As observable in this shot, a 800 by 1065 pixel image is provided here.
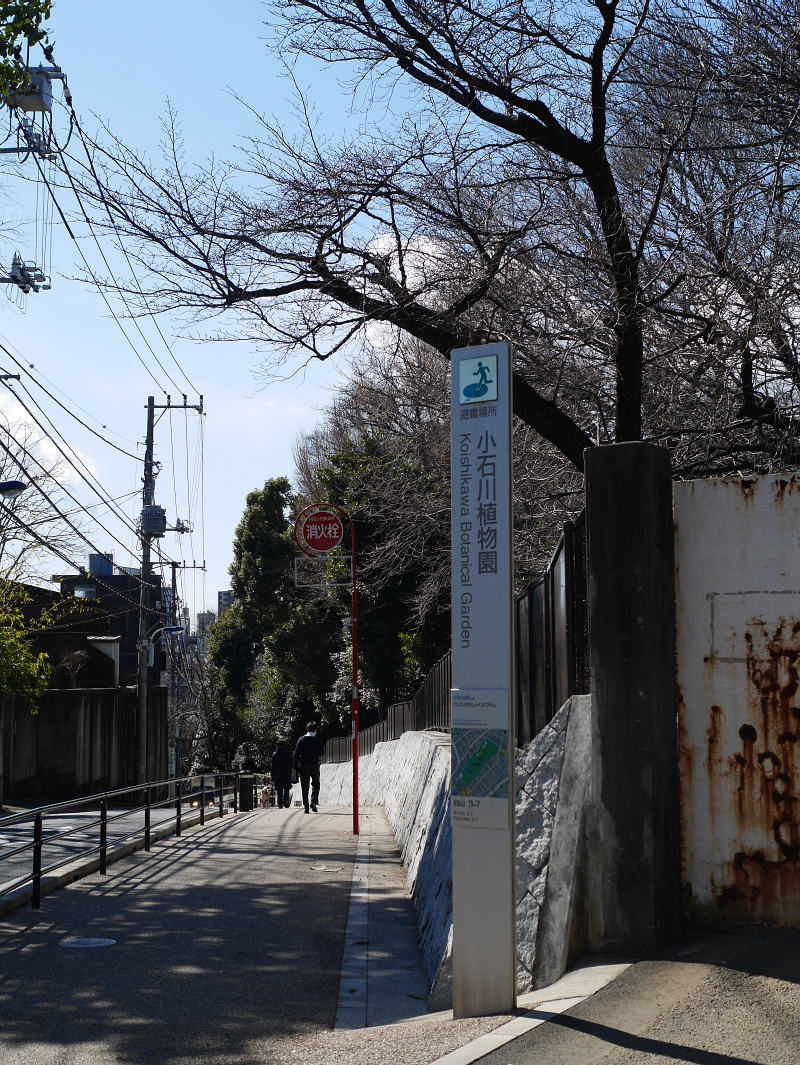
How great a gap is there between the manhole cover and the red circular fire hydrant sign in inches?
372

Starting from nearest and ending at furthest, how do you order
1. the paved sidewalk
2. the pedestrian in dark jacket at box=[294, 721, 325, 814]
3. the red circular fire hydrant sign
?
the paved sidewalk < the red circular fire hydrant sign < the pedestrian in dark jacket at box=[294, 721, 325, 814]

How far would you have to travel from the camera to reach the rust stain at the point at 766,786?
5.15 m

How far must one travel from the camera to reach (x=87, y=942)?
7844mm

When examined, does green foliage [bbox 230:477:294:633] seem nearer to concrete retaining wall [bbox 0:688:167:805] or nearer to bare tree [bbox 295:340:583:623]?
concrete retaining wall [bbox 0:688:167:805]

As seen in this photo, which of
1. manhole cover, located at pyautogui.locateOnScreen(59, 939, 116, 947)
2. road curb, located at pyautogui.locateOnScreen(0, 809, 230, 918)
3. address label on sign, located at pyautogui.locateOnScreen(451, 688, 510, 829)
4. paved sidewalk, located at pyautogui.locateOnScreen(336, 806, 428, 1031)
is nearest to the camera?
address label on sign, located at pyautogui.locateOnScreen(451, 688, 510, 829)

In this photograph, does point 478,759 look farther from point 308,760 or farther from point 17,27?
point 308,760

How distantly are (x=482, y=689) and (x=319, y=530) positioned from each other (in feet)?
39.0

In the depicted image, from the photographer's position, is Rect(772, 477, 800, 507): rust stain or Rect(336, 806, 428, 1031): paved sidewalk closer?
Rect(772, 477, 800, 507): rust stain

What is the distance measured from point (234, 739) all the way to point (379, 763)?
2717 centimetres

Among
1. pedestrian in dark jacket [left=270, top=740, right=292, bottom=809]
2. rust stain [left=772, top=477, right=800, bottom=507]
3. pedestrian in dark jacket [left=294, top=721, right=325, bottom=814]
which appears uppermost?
rust stain [left=772, top=477, right=800, bottom=507]

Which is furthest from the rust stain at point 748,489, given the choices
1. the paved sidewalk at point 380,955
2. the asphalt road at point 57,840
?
the asphalt road at point 57,840

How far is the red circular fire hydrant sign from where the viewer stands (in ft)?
55.5

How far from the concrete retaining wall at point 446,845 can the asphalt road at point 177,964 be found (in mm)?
725

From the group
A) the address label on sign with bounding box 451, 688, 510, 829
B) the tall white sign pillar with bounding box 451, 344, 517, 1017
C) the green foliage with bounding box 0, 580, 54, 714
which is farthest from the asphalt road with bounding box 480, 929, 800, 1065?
the green foliage with bounding box 0, 580, 54, 714
